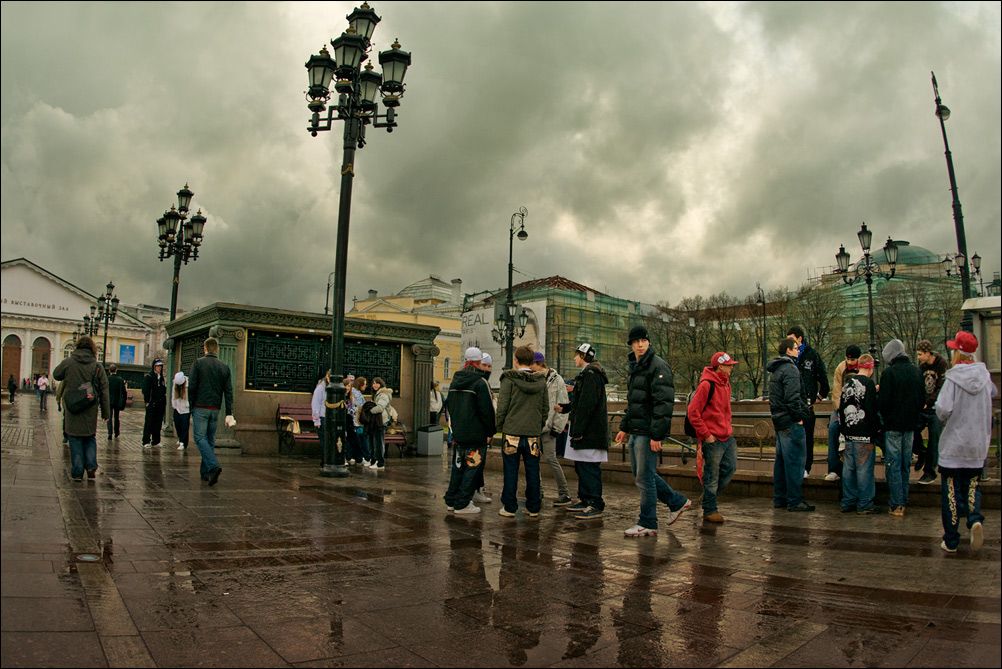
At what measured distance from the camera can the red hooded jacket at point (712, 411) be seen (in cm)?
718

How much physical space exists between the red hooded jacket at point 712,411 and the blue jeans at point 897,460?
1.61 m

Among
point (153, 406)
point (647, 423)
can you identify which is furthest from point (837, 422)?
point (153, 406)

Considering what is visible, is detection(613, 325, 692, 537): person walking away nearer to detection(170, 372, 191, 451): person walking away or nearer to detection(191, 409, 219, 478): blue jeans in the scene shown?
detection(191, 409, 219, 478): blue jeans

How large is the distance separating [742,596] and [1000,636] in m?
1.31

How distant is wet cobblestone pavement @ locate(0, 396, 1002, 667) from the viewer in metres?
3.26

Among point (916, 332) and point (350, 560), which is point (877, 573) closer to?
point (350, 560)

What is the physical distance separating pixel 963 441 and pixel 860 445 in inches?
85.2

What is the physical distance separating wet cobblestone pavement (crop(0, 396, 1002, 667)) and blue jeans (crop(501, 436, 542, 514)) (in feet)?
0.78

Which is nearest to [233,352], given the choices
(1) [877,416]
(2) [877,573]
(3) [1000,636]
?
(1) [877,416]

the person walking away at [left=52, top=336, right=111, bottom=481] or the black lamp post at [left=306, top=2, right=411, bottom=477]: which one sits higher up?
the black lamp post at [left=306, top=2, right=411, bottom=477]

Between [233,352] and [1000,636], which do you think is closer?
[1000,636]

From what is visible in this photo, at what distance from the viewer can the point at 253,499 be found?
799 cm

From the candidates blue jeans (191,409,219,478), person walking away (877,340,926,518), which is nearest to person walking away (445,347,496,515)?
blue jeans (191,409,219,478)

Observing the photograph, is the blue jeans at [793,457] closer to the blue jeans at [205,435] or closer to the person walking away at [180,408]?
the blue jeans at [205,435]
